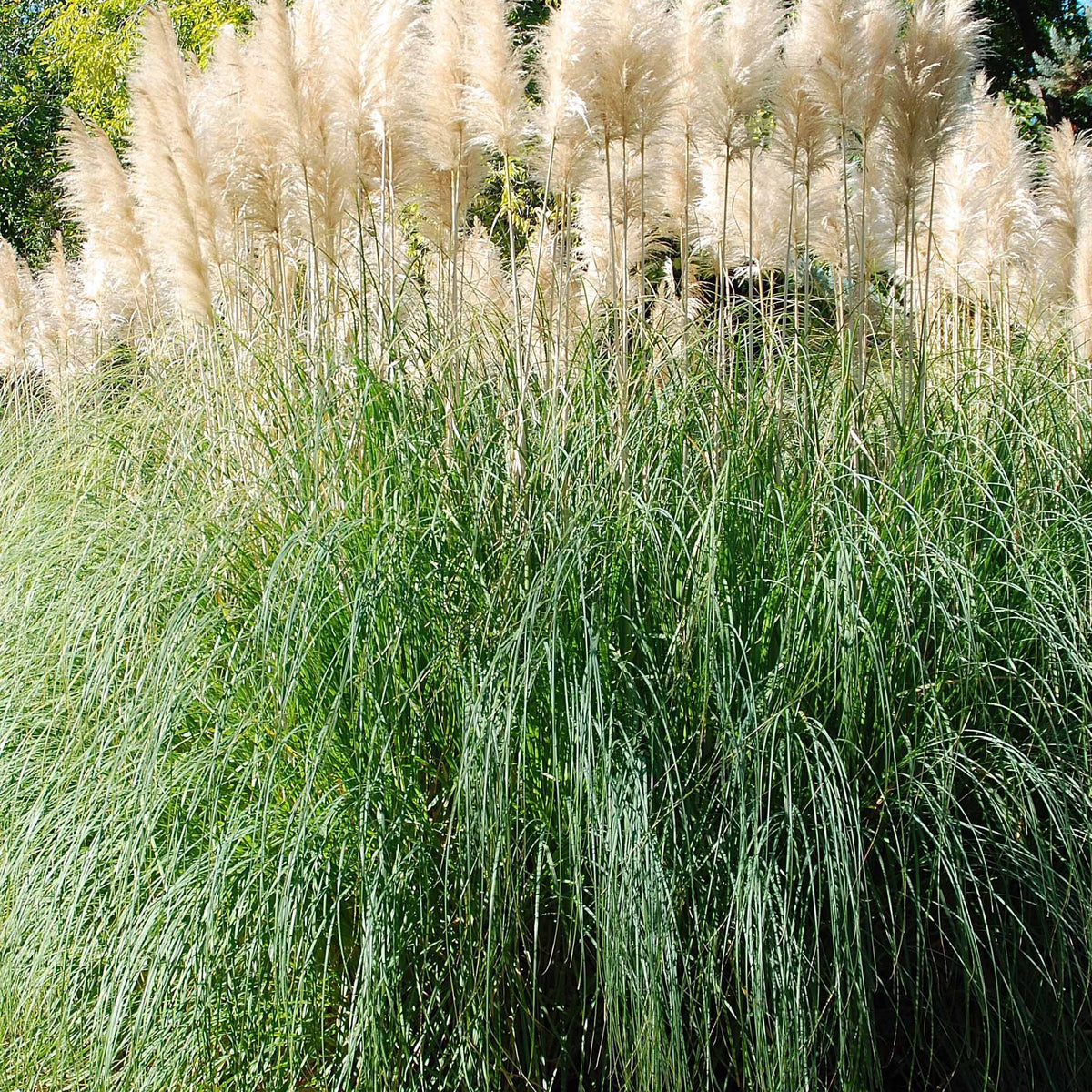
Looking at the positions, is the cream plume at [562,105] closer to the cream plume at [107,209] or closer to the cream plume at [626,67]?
the cream plume at [626,67]

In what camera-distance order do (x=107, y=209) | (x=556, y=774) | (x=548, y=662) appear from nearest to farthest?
1. (x=556, y=774)
2. (x=548, y=662)
3. (x=107, y=209)

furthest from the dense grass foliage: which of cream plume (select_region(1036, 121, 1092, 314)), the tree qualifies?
the tree

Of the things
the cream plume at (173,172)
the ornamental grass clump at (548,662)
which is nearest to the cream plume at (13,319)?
the cream plume at (173,172)

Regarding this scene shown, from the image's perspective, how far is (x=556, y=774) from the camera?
2334mm

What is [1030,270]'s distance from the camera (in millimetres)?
5398

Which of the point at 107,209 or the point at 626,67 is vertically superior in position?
the point at 626,67

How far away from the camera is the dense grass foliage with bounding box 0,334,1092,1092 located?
2.42m

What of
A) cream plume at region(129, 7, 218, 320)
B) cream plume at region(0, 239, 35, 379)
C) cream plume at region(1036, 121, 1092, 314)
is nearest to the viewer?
cream plume at region(129, 7, 218, 320)

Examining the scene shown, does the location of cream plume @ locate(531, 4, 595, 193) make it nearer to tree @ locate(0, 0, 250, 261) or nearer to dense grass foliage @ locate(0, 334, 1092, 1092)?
dense grass foliage @ locate(0, 334, 1092, 1092)

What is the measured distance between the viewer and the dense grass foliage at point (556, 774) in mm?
2416

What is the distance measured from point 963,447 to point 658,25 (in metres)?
1.62

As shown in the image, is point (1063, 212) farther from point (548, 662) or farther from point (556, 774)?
point (556, 774)

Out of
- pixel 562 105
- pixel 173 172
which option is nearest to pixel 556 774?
pixel 562 105

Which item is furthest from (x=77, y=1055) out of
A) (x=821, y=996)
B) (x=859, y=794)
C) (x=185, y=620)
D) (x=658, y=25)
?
(x=658, y=25)
